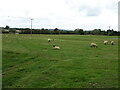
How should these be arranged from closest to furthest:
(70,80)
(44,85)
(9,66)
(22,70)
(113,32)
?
(44,85), (70,80), (22,70), (9,66), (113,32)

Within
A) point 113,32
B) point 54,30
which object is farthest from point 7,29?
point 113,32

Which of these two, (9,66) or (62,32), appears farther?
(62,32)

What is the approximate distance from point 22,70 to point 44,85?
4596 mm

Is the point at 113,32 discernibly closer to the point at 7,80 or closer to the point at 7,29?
the point at 7,29

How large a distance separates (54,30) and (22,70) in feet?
386

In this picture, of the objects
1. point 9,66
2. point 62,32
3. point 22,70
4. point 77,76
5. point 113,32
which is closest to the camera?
point 77,76

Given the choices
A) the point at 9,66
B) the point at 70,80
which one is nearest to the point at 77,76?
the point at 70,80

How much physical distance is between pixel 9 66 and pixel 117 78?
8.95 meters

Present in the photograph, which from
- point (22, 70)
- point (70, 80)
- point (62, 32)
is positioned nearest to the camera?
point (70, 80)

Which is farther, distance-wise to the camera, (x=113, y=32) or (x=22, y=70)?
(x=113, y=32)

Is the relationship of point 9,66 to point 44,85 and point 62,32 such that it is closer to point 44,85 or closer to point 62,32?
point 44,85

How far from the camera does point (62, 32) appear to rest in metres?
131

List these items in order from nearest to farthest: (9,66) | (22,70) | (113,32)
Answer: (22,70) → (9,66) → (113,32)

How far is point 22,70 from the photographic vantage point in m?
15.3
